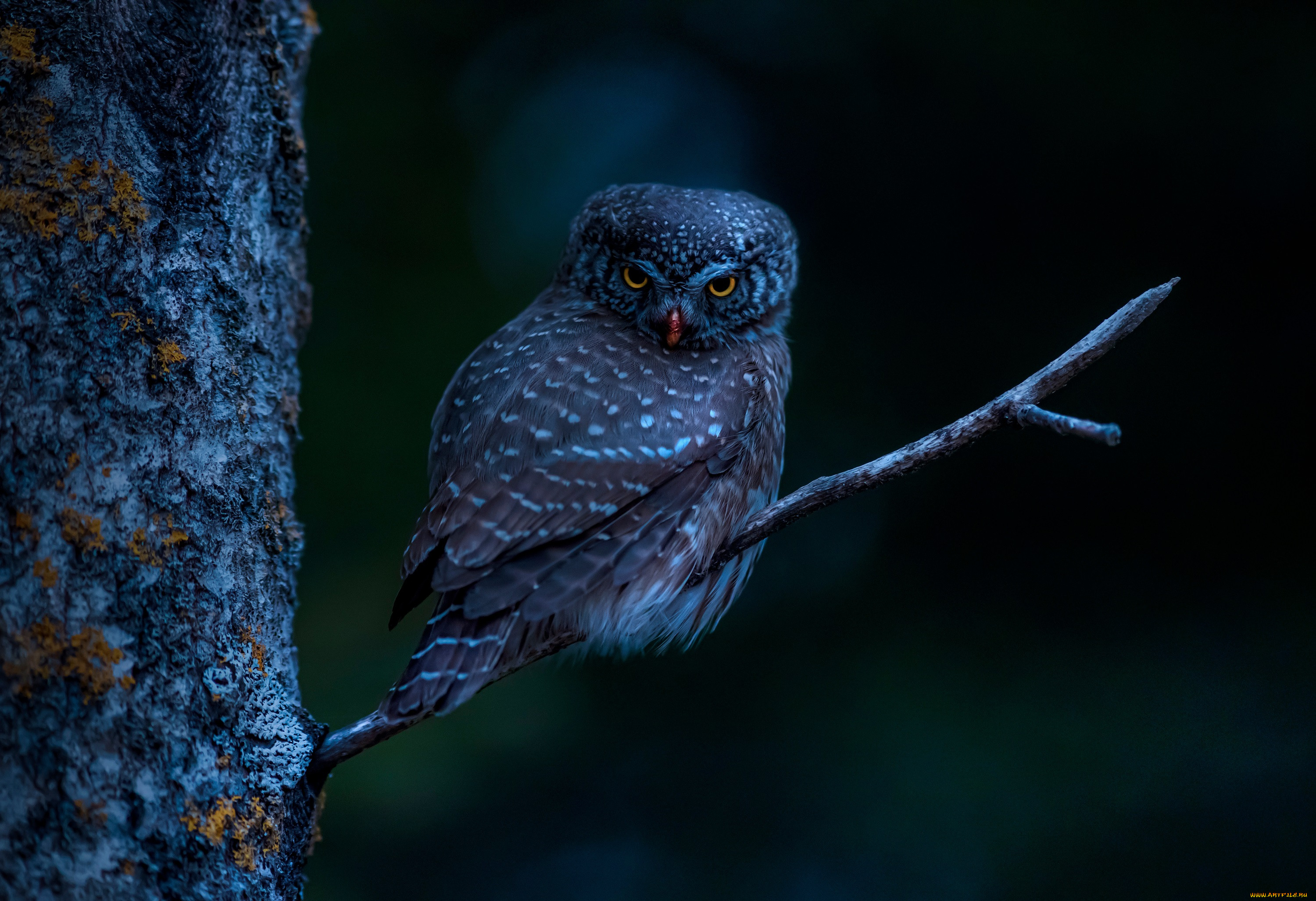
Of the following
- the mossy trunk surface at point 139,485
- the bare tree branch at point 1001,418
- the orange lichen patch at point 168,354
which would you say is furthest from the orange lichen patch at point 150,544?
the bare tree branch at point 1001,418

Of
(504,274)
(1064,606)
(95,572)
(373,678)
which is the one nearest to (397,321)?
(504,274)

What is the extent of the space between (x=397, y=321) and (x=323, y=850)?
6.08ft

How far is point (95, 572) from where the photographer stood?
1.37 metres

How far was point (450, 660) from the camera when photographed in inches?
70.6

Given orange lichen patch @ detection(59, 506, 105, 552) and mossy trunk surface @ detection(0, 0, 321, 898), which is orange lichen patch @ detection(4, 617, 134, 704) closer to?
mossy trunk surface @ detection(0, 0, 321, 898)

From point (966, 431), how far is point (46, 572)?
4.99ft

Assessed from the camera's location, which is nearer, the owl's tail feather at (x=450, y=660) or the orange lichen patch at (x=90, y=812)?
the orange lichen patch at (x=90, y=812)

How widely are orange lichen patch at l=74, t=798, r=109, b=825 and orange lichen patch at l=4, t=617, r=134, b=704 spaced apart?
0.46 feet

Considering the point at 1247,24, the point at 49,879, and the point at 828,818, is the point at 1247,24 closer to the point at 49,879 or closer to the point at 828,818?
the point at 828,818

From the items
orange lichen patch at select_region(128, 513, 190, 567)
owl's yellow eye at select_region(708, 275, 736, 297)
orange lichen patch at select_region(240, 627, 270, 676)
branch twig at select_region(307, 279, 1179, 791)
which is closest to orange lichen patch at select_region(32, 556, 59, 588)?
orange lichen patch at select_region(128, 513, 190, 567)

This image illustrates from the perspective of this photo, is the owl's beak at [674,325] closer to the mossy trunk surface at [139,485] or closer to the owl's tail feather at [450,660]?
the owl's tail feather at [450,660]

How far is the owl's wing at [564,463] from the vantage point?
1979 millimetres

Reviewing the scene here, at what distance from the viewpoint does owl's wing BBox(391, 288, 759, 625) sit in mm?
1979

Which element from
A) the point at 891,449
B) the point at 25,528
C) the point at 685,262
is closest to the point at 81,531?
the point at 25,528
